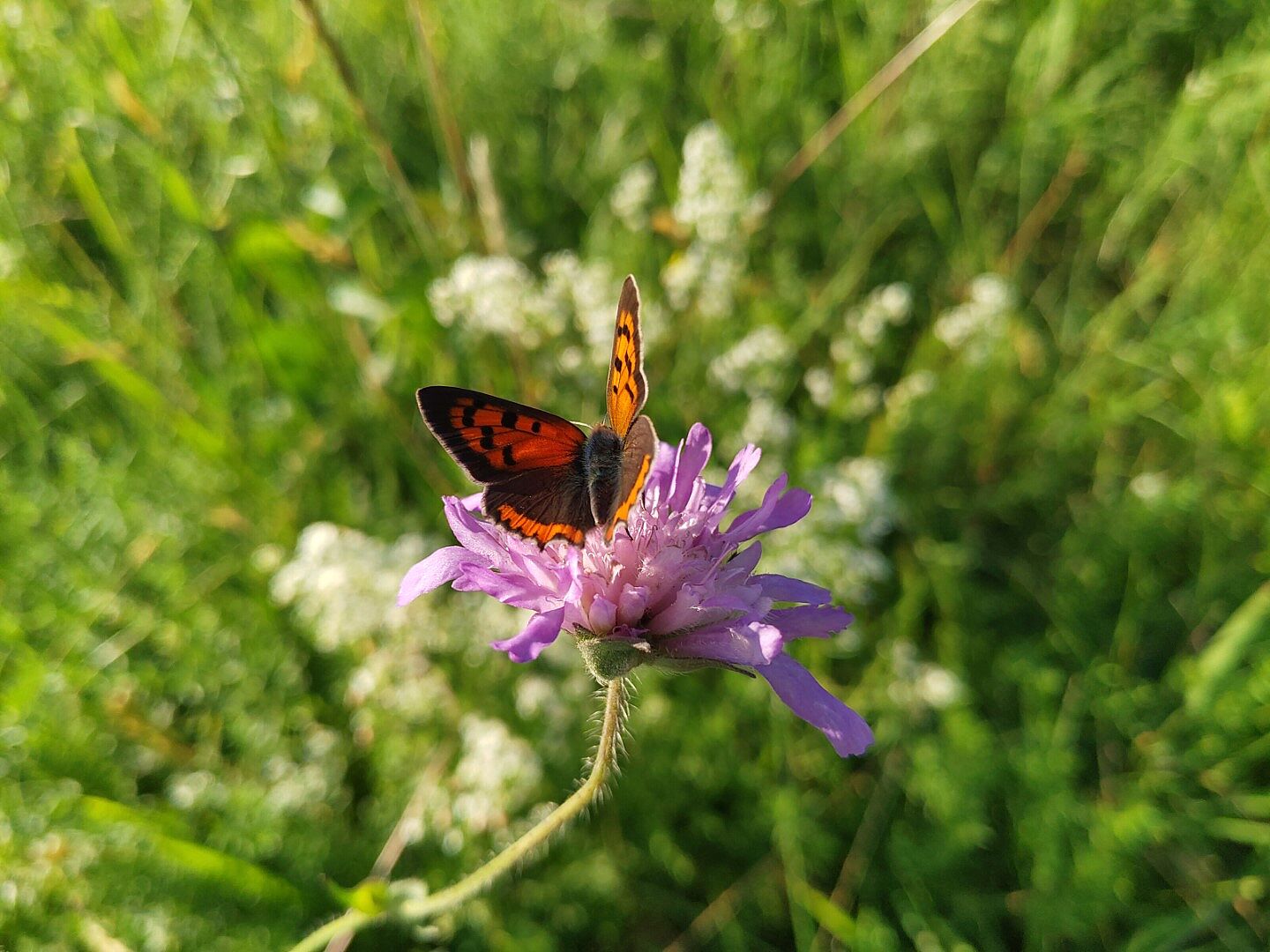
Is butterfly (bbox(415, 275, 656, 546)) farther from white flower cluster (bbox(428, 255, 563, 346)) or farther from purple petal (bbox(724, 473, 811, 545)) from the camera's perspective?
white flower cluster (bbox(428, 255, 563, 346))

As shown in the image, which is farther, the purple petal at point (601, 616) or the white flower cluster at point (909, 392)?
the white flower cluster at point (909, 392)

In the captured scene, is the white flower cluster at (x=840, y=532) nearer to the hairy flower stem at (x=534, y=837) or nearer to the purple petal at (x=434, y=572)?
the hairy flower stem at (x=534, y=837)

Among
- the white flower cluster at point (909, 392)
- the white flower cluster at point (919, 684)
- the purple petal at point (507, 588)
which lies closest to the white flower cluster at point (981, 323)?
the white flower cluster at point (909, 392)

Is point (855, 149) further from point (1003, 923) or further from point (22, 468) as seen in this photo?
point (22, 468)

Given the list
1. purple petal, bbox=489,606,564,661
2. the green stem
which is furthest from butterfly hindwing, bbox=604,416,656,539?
the green stem

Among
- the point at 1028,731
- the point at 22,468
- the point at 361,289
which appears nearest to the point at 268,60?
the point at 361,289

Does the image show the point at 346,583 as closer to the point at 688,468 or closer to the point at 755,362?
the point at 688,468
